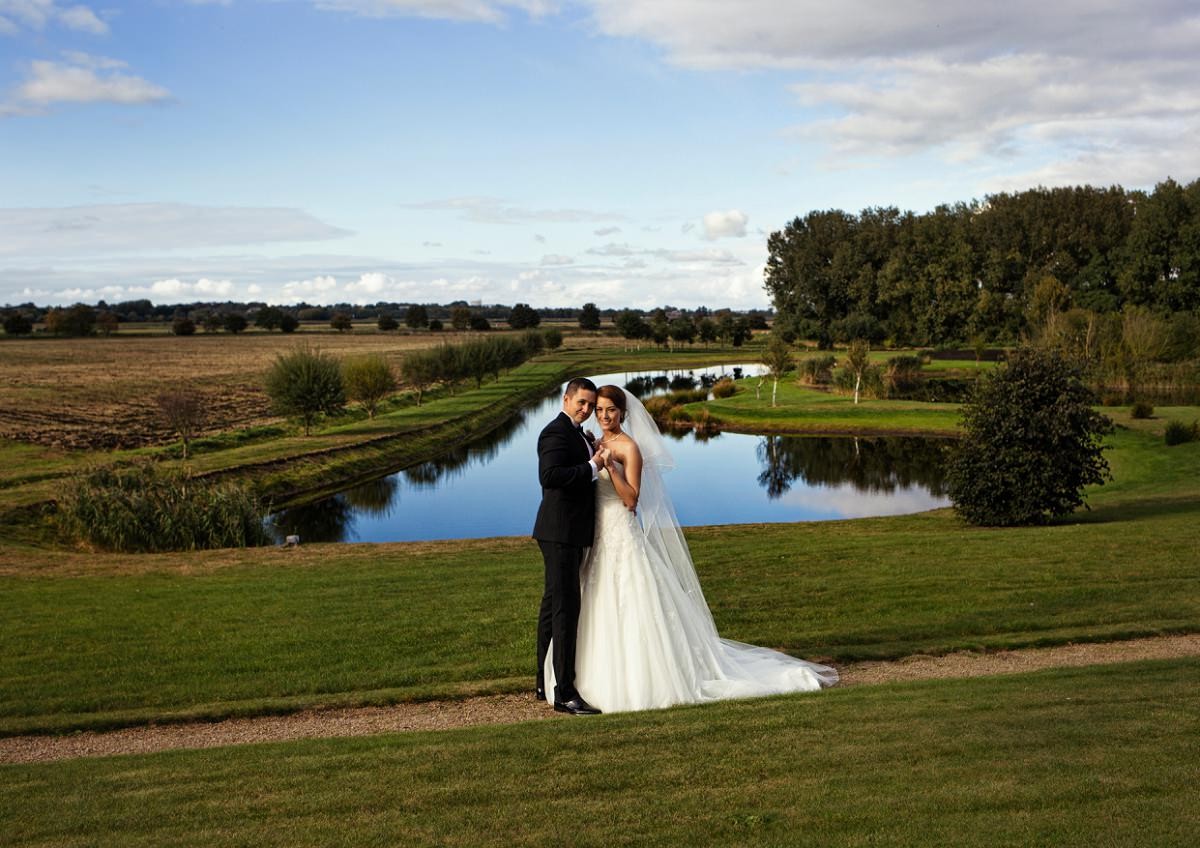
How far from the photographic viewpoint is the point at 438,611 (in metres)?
13.5

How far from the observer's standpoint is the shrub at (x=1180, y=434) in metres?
35.1

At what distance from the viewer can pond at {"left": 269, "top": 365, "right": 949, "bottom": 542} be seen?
105 feet

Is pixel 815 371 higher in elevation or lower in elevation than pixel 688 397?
higher

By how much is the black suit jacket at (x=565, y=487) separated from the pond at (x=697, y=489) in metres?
21.1

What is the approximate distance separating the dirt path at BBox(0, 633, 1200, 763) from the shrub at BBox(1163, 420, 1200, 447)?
1104 inches

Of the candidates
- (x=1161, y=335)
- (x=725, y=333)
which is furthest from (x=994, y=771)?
(x=725, y=333)

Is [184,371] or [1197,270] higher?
[1197,270]

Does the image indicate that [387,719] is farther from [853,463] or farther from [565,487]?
[853,463]

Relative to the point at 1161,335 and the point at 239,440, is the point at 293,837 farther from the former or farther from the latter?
the point at 1161,335

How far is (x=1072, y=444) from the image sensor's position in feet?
65.5

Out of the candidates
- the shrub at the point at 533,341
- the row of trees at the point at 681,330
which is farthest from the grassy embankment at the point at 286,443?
the row of trees at the point at 681,330

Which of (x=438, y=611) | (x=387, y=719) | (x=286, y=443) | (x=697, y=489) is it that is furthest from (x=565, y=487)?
(x=286, y=443)

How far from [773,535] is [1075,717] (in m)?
13.7

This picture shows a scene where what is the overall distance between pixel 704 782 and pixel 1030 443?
16100 millimetres
